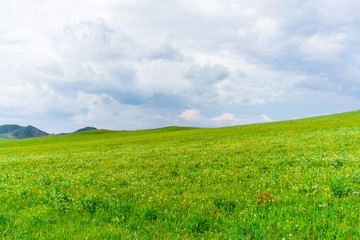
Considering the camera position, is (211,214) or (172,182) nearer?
(211,214)

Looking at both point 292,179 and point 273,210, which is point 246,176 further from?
point 273,210

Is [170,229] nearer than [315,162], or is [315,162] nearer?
[170,229]

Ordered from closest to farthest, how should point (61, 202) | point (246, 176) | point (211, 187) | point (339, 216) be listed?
1. point (339, 216)
2. point (61, 202)
3. point (211, 187)
4. point (246, 176)

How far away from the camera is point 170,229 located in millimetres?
5812

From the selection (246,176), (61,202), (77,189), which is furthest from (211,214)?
(77,189)

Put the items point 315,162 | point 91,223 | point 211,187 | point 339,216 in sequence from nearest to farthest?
point 339,216 < point 91,223 < point 211,187 < point 315,162

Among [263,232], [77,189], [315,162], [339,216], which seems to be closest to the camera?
[263,232]

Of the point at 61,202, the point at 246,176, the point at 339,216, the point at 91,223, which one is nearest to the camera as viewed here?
the point at 339,216

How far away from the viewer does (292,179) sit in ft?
31.5

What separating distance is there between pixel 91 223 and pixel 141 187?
3890 mm

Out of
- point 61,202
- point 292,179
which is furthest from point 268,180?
point 61,202

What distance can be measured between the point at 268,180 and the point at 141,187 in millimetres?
6487

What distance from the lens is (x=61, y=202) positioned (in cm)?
827

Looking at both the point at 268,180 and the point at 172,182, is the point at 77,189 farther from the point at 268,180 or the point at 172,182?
the point at 268,180
